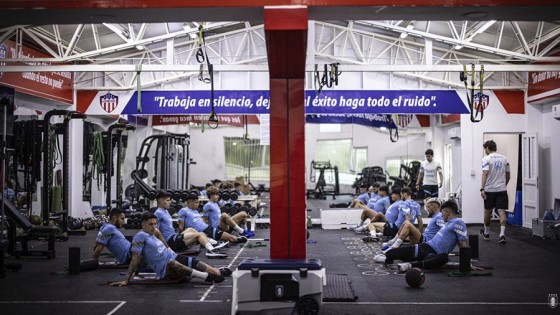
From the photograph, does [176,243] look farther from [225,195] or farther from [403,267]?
[225,195]

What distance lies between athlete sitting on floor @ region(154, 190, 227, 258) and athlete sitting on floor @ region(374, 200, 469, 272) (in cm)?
Answer: 246

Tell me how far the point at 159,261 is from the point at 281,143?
2.18 metres

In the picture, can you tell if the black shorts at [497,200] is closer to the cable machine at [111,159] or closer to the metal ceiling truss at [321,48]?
the metal ceiling truss at [321,48]

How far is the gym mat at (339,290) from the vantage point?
5469mm

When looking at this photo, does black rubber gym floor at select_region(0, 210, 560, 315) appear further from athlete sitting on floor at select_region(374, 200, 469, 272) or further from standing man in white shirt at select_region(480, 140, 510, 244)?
standing man in white shirt at select_region(480, 140, 510, 244)

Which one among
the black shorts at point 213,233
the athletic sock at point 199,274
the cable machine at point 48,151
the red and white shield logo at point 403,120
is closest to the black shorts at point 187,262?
the athletic sock at point 199,274

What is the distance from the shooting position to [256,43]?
632 inches

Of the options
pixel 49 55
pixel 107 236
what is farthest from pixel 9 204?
pixel 49 55

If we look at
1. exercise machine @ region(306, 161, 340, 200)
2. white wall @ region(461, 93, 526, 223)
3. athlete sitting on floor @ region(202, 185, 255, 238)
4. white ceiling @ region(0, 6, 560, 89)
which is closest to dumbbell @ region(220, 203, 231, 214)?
athlete sitting on floor @ region(202, 185, 255, 238)

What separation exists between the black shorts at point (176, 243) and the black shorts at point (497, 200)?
15.9ft

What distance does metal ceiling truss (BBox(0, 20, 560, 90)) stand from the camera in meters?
9.83

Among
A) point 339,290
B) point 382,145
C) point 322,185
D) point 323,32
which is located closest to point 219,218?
point 339,290

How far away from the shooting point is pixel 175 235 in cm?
841

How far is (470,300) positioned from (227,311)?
7.20 feet
